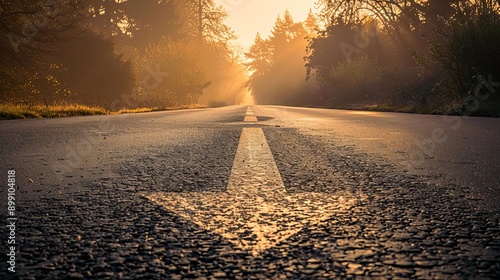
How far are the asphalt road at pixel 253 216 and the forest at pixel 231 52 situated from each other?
1081 cm

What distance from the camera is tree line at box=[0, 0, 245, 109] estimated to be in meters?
20.2

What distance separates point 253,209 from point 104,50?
29.2 metres

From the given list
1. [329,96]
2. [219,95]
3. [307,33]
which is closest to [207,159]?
[329,96]

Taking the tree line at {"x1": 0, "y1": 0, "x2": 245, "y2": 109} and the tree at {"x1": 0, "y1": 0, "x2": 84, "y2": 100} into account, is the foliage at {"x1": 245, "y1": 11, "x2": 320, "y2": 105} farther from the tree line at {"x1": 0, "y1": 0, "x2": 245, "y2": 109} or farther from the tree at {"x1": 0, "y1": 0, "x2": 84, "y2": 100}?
the tree at {"x1": 0, "y1": 0, "x2": 84, "y2": 100}

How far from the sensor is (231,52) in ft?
247

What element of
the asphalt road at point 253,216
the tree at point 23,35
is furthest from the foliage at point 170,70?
the asphalt road at point 253,216

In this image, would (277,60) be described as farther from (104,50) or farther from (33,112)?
(33,112)

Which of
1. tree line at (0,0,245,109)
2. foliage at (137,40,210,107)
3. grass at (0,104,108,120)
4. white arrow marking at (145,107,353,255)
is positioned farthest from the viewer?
foliage at (137,40,210,107)

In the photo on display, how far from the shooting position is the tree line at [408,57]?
1489 centimetres

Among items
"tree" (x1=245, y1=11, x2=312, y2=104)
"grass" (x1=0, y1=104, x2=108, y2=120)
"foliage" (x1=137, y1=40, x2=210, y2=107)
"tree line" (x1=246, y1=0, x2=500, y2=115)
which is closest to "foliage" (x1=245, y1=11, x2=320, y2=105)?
"tree" (x1=245, y1=11, x2=312, y2=104)

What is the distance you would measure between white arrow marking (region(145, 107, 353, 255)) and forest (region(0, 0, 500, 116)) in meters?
11.7

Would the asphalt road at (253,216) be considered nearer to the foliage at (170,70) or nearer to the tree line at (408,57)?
the tree line at (408,57)

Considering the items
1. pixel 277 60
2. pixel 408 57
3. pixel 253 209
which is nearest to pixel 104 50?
pixel 408 57

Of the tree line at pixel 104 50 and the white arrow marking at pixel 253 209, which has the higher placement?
the tree line at pixel 104 50
